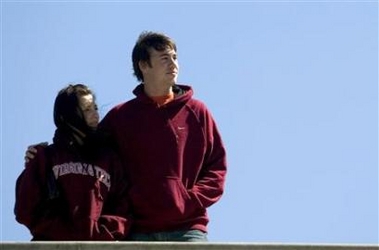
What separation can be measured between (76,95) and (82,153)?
1.36 ft

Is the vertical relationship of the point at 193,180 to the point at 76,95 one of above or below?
below

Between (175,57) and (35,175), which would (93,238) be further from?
(175,57)

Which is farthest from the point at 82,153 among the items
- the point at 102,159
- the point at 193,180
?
the point at 193,180

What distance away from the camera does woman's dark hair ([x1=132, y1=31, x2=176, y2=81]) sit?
874 centimetres

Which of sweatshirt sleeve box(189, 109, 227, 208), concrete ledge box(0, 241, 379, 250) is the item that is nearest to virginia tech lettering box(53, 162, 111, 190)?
sweatshirt sleeve box(189, 109, 227, 208)

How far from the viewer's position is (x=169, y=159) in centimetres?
840

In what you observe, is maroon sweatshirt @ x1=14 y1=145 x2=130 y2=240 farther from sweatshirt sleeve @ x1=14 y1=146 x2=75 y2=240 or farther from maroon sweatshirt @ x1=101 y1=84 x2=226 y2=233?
maroon sweatshirt @ x1=101 y1=84 x2=226 y2=233

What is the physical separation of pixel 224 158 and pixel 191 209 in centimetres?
51

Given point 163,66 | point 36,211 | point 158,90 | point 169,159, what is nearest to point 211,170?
point 169,159

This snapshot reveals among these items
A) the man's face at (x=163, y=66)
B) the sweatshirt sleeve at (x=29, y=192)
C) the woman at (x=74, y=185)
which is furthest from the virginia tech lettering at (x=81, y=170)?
the man's face at (x=163, y=66)

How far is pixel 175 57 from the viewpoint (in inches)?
344

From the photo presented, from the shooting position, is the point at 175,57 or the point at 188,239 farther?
the point at 175,57

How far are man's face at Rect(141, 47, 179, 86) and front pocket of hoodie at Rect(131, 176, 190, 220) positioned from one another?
75 cm

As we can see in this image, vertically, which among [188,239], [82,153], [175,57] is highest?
[175,57]
